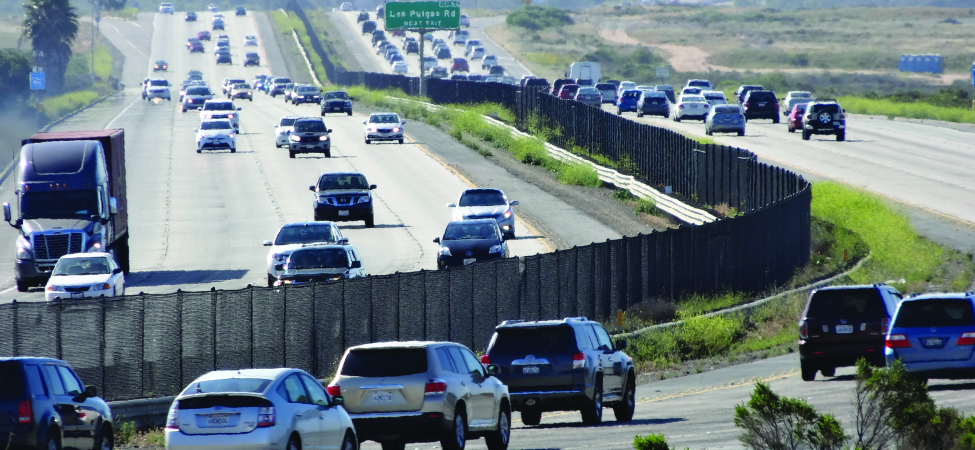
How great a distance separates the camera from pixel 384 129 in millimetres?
69250

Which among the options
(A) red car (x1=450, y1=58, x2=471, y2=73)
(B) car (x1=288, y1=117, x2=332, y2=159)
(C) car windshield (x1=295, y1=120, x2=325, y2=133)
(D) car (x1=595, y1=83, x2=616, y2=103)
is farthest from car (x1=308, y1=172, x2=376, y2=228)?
(A) red car (x1=450, y1=58, x2=471, y2=73)

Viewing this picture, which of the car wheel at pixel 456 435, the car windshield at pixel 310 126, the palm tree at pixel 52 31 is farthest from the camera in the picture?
the palm tree at pixel 52 31

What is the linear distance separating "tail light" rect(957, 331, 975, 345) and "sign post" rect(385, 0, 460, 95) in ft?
241

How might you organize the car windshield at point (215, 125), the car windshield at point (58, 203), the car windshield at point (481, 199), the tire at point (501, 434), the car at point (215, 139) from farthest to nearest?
the car windshield at point (215, 125)
the car at point (215, 139)
the car windshield at point (481, 199)
the car windshield at point (58, 203)
the tire at point (501, 434)

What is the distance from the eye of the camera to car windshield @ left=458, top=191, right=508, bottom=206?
133ft

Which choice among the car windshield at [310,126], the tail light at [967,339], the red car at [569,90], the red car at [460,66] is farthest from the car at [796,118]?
the red car at [460,66]

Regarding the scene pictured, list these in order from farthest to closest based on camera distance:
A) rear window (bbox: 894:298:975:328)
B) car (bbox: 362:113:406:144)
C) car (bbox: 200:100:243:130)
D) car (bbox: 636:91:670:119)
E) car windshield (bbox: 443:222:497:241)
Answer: car (bbox: 636:91:670:119) < car (bbox: 200:100:243:130) < car (bbox: 362:113:406:144) < car windshield (bbox: 443:222:497:241) < rear window (bbox: 894:298:975:328)

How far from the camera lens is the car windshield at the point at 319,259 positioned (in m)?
30.1

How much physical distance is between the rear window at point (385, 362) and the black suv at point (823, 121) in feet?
174

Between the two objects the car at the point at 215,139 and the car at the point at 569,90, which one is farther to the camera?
the car at the point at 569,90

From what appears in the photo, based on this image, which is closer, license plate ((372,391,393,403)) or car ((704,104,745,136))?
license plate ((372,391,393,403))

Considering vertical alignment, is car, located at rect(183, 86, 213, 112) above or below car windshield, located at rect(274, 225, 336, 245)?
below

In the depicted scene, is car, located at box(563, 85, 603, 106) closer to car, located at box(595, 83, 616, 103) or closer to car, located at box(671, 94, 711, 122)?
car, located at box(595, 83, 616, 103)

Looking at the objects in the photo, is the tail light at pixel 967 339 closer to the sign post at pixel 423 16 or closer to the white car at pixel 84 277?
the white car at pixel 84 277
